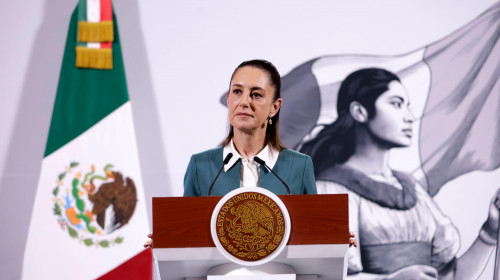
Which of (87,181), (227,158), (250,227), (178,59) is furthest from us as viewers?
(178,59)

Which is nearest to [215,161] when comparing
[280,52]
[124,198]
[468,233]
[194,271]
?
[194,271]

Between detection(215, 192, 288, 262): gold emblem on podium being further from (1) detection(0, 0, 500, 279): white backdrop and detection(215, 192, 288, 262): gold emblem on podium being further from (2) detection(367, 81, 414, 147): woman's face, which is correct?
(2) detection(367, 81, 414, 147): woman's face

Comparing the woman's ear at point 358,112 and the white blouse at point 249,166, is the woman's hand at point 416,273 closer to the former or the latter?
the woman's ear at point 358,112

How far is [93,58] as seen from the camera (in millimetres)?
3830

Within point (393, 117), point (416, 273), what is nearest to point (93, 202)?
point (393, 117)

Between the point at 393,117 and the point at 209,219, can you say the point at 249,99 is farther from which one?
the point at 393,117

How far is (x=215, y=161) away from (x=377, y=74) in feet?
6.94

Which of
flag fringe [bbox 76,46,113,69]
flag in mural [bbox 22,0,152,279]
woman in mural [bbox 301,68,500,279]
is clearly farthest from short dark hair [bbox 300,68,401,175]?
flag fringe [bbox 76,46,113,69]

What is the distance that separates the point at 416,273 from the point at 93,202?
2043 millimetres

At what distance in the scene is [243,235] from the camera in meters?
1.73

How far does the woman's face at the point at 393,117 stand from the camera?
415cm

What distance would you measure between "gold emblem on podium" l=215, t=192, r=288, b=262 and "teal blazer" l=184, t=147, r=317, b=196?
496 mm

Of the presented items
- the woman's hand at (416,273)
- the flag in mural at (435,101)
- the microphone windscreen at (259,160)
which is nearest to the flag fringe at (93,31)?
the flag in mural at (435,101)

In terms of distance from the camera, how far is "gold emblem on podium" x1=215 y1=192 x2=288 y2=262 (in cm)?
173
